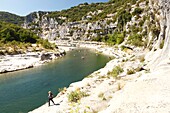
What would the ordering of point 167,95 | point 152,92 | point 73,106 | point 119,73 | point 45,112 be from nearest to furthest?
point 167,95
point 152,92
point 73,106
point 45,112
point 119,73

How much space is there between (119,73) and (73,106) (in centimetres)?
1408

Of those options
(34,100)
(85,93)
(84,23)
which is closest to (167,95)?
(85,93)

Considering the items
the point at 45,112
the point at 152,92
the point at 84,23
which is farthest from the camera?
the point at 84,23

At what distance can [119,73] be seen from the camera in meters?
34.8

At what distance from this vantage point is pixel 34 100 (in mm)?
36781

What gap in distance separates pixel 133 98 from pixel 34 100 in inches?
1018

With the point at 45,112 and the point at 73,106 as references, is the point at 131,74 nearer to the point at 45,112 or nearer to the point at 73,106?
the point at 73,106

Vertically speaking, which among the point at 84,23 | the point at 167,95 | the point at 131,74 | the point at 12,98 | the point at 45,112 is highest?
the point at 84,23

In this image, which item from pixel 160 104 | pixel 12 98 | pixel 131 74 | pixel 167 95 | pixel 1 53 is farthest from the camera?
pixel 1 53

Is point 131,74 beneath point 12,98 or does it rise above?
above

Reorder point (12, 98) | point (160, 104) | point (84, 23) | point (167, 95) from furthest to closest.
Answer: point (84, 23) → point (12, 98) → point (167, 95) → point (160, 104)

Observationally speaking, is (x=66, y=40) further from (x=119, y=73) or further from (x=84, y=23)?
(x=119, y=73)

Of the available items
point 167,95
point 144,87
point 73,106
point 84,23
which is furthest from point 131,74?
point 84,23

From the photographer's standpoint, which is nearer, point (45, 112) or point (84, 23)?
point (45, 112)
